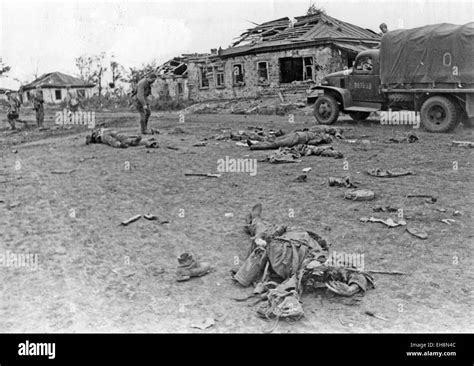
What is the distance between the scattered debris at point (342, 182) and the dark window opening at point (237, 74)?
68.6ft

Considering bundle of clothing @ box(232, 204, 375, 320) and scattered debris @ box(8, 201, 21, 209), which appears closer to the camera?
bundle of clothing @ box(232, 204, 375, 320)

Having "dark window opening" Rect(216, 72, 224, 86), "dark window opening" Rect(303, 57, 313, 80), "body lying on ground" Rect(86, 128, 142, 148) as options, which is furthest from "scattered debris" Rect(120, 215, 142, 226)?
"dark window opening" Rect(216, 72, 224, 86)

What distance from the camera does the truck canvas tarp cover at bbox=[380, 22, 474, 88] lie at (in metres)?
12.9

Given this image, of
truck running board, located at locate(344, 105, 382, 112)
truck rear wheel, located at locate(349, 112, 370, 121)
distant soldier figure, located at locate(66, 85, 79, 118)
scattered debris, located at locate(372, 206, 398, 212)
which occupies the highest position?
distant soldier figure, located at locate(66, 85, 79, 118)

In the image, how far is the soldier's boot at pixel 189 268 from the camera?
517 cm

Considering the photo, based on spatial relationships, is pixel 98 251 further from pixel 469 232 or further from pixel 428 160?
pixel 428 160

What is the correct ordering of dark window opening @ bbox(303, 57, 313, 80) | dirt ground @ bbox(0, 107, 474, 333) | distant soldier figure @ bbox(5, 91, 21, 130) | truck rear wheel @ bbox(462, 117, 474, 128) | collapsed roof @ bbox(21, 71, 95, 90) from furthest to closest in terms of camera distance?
collapsed roof @ bbox(21, 71, 95, 90) → dark window opening @ bbox(303, 57, 313, 80) → distant soldier figure @ bbox(5, 91, 21, 130) → truck rear wheel @ bbox(462, 117, 474, 128) → dirt ground @ bbox(0, 107, 474, 333)

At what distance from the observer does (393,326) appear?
13.8ft

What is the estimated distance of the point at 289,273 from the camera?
193 inches

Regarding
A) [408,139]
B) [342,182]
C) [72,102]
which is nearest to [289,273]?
[342,182]

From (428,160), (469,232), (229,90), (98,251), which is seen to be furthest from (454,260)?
(229,90)

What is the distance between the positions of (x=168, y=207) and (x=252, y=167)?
8.91 feet

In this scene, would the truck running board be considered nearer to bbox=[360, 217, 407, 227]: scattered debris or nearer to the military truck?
the military truck

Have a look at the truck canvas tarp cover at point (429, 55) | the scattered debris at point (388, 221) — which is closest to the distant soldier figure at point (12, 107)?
the truck canvas tarp cover at point (429, 55)
